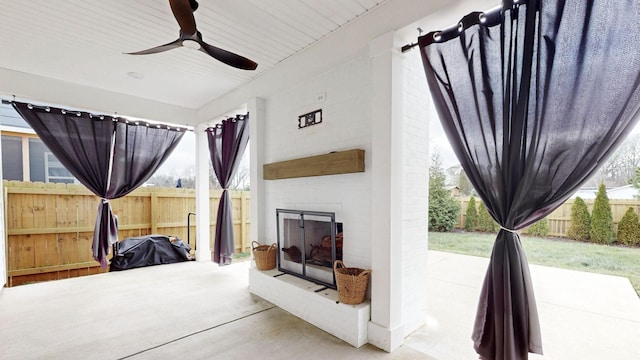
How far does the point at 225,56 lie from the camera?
2287 millimetres

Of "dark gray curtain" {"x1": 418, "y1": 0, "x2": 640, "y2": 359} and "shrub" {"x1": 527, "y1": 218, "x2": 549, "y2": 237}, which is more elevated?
"dark gray curtain" {"x1": 418, "y1": 0, "x2": 640, "y2": 359}

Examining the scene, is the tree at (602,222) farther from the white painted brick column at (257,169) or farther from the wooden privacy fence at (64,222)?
the wooden privacy fence at (64,222)

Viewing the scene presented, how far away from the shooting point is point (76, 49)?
2.85m

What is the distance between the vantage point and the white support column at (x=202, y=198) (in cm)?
480

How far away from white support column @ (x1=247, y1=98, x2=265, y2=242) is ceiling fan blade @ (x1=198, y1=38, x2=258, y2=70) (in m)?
1.12

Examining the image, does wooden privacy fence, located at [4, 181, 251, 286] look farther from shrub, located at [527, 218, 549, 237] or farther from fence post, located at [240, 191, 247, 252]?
shrub, located at [527, 218, 549, 237]

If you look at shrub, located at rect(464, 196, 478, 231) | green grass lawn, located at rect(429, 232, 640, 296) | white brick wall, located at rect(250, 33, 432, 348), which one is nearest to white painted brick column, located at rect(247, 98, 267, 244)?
white brick wall, located at rect(250, 33, 432, 348)

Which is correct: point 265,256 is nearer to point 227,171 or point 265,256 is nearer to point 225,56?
point 227,171

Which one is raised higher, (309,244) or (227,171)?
(227,171)

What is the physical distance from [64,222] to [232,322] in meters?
3.44

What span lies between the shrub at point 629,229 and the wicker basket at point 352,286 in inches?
173

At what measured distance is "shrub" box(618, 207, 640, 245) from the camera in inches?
159

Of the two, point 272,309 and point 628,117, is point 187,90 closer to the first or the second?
point 272,309

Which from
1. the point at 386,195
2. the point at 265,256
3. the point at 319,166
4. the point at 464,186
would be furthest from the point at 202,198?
the point at 464,186
